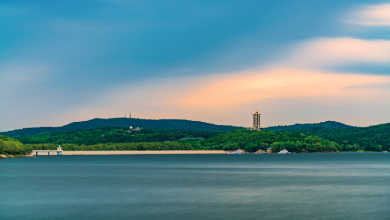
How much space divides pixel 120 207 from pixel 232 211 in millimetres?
12222

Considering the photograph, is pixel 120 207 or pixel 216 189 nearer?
pixel 120 207

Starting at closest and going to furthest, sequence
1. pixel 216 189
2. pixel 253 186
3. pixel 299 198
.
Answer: pixel 299 198
pixel 216 189
pixel 253 186

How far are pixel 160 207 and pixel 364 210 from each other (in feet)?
71.4

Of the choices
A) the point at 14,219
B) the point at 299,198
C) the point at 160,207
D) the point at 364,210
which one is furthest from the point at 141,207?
the point at 364,210

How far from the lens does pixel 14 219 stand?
42.8 meters

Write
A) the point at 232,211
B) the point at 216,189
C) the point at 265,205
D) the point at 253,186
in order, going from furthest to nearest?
1. the point at 253,186
2. the point at 216,189
3. the point at 265,205
4. the point at 232,211

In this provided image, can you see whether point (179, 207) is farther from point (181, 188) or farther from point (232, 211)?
point (181, 188)

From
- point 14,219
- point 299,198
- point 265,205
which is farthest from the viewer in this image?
point 299,198

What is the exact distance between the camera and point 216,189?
68875 millimetres

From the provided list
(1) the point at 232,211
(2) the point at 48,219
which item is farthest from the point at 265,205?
(2) the point at 48,219

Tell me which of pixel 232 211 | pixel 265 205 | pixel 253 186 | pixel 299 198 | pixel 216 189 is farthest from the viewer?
pixel 253 186

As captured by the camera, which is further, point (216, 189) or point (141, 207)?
point (216, 189)

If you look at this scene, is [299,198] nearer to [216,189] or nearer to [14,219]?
[216,189]

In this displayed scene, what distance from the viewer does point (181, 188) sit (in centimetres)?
A: 7094
